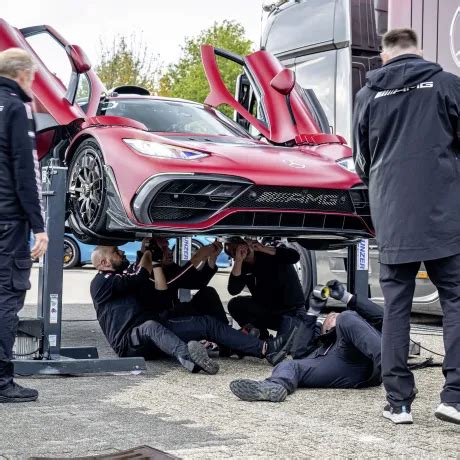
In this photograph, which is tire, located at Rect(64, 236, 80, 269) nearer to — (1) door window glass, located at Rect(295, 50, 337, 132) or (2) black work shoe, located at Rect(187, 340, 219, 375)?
(1) door window glass, located at Rect(295, 50, 337, 132)

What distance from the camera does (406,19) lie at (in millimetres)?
8508

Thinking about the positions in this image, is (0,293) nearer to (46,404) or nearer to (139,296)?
(46,404)

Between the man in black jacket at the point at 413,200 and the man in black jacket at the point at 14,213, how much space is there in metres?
1.87

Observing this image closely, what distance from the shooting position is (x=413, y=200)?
190 inches

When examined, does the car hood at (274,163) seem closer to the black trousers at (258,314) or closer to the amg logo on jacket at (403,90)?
the black trousers at (258,314)

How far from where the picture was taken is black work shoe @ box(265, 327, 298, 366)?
700 centimetres

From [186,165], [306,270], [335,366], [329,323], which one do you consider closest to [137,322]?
[186,165]

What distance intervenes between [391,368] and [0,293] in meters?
2.16

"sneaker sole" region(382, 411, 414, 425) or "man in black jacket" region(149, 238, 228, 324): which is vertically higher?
"man in black jacket" region(149, 238, 228, 324)

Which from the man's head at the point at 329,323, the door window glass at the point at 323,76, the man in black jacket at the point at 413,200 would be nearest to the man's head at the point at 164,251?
the man's head at the point at 329,323

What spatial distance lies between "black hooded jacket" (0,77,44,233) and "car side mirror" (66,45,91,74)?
192 cm

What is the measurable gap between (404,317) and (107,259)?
9.42ft

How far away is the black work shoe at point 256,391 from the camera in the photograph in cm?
548

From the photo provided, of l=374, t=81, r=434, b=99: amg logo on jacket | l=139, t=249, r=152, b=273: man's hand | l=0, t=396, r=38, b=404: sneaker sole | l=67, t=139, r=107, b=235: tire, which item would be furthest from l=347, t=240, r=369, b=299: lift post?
l=0, t=396, r=38, b=404: sneaker sole
